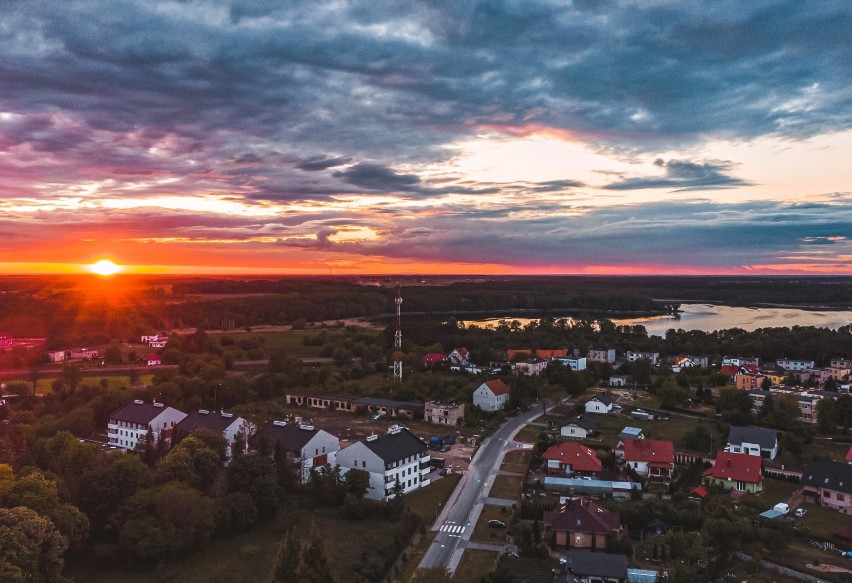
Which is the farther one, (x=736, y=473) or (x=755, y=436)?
(x=755, y=436)

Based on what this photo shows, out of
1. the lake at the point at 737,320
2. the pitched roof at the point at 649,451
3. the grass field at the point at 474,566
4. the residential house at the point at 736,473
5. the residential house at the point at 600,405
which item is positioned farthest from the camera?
the lake at the point at 737,320

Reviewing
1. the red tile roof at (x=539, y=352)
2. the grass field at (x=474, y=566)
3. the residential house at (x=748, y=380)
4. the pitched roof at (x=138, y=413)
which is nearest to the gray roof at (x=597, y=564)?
the grass field at (x=474, y=566)

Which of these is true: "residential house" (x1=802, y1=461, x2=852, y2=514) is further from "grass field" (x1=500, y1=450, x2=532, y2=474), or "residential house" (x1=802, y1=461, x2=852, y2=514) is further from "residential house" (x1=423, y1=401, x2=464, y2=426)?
"residential house" (x1=423, y1=401, x2=464, y2=426)

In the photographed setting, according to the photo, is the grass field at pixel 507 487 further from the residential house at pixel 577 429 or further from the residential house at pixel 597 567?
the residential house at pixel 577 429

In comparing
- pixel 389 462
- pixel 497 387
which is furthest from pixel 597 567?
pixel 497 387

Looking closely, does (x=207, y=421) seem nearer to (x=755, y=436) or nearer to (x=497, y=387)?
(x=497, y=387)

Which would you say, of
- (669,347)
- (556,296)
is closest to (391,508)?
(669,347)

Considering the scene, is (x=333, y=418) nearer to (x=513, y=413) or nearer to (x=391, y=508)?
(x=513, y=413)
